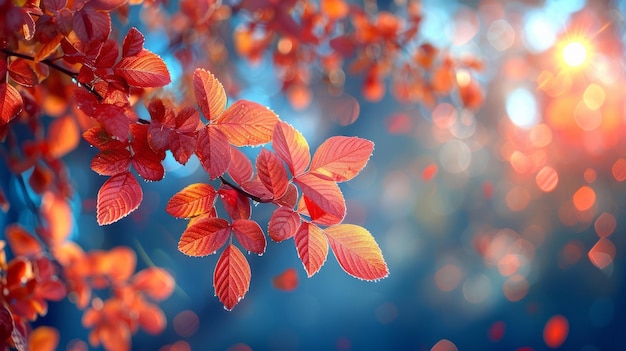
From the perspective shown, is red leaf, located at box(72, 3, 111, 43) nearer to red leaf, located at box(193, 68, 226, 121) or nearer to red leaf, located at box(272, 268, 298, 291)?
red leaf, located at box(193, 68, 226, 121)

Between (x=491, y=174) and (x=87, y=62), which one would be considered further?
(x=491, y=174)

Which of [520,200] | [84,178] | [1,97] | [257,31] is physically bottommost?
[84,178]

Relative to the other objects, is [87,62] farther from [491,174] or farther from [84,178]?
[491,174]

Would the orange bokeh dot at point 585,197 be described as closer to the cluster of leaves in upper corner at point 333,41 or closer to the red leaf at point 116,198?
the cluster of leaves in upper corner at point 333,41

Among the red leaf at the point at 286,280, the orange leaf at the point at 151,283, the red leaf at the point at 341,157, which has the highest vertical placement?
the red leaf at the point at 341,157

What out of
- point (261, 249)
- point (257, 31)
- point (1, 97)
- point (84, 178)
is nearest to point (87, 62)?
point (1, 97)

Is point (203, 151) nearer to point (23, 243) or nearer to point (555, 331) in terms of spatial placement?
point (23, 243)

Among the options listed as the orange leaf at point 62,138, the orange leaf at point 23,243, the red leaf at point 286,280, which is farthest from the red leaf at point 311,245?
the red leaf at point 286,280
